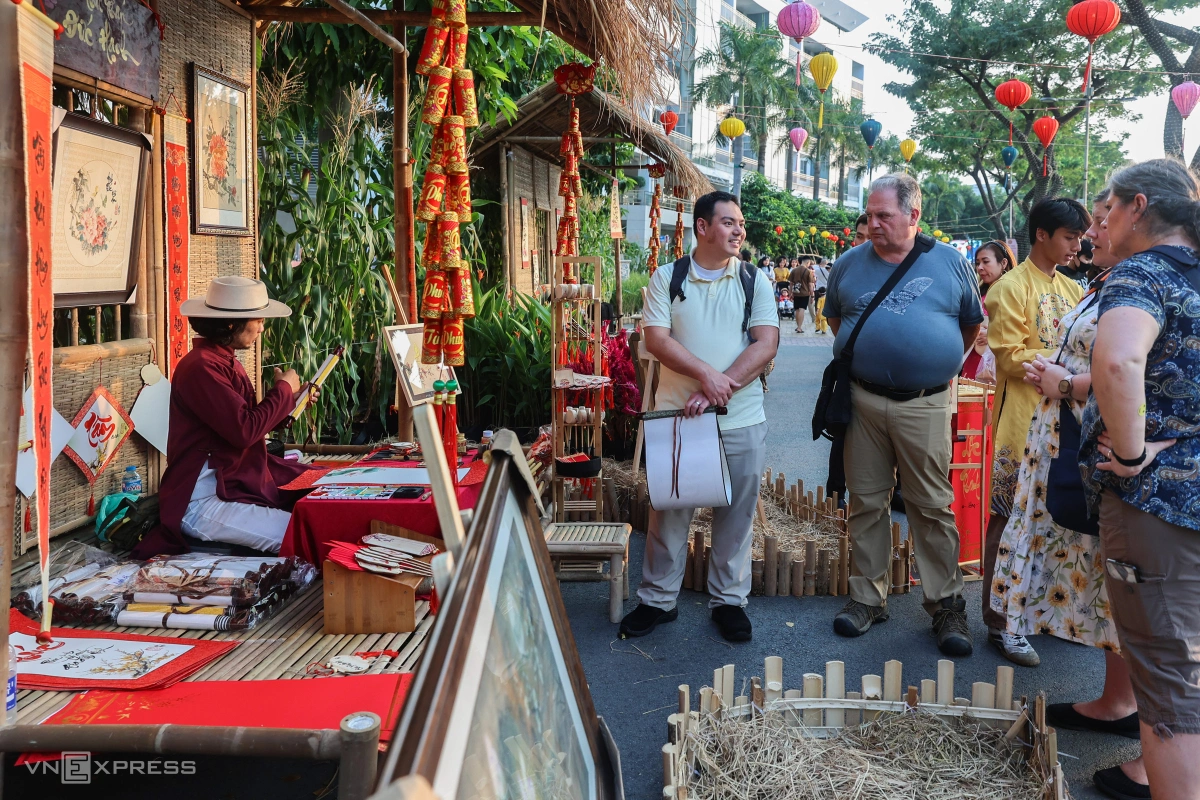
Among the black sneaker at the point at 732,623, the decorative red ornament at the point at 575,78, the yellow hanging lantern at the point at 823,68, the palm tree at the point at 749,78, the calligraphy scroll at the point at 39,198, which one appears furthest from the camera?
the palm tree at the point at 749,78

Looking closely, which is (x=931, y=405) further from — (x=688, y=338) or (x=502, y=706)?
(x=502, y=706)

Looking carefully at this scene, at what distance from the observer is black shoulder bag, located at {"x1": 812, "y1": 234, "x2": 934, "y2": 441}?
419 centimetres

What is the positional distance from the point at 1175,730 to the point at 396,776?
8.08ft

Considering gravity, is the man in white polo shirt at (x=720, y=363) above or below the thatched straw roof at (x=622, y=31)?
below

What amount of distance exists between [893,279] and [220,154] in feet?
12.7

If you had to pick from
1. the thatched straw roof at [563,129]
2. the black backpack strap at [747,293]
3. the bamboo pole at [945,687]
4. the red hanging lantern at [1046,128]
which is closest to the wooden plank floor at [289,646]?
the bamboo pole at [945,687]

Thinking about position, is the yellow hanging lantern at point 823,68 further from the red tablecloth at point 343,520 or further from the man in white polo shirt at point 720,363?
the red tablecloth at point 343,520

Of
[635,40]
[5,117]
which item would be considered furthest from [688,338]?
[5,117]

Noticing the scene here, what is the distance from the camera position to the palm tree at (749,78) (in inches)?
2023

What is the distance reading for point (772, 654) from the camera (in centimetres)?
418

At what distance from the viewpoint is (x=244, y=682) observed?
3.14 meters

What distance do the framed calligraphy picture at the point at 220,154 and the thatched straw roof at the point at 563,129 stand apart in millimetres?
5316

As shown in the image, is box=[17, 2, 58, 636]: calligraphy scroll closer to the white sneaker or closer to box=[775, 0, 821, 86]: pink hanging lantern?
the white sneaker

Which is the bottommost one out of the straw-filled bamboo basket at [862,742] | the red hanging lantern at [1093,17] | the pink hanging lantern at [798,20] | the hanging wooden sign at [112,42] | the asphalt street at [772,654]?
the asphalt street at [772,654]
